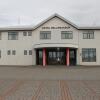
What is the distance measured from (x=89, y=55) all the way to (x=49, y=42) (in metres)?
6.51

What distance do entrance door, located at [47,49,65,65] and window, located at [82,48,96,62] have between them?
11.9 ft

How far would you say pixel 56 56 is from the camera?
143 feet

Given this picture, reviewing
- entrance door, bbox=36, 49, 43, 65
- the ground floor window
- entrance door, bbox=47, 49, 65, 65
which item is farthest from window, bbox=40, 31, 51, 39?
entrance door, bbox=47, 49, 65, 65

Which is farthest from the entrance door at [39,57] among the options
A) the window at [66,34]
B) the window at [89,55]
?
the window at [89,55]

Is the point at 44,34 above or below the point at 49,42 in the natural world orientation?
above

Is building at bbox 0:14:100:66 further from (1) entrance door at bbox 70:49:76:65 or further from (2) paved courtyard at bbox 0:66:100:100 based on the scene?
(2) paved courtyard at bbox 0:66:100:100

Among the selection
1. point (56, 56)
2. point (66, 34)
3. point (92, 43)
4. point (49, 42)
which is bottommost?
point (56, 56)

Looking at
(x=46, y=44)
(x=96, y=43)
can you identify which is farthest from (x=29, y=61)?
(x=96, y=43)

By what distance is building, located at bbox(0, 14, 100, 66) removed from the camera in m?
41.7

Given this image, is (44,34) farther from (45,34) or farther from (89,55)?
(89,55)

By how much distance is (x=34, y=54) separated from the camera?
139 feet

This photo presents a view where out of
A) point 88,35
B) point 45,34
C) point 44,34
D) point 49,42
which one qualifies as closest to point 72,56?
point 88,35

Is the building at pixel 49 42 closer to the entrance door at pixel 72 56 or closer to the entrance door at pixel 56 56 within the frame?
the entrance door at pixel 72 56

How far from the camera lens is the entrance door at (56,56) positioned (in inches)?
1718
